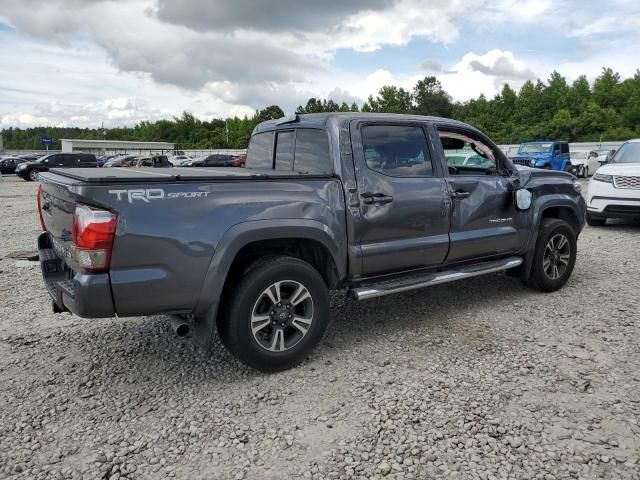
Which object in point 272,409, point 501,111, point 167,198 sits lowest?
point 272,409

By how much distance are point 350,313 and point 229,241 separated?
2006 millimetres

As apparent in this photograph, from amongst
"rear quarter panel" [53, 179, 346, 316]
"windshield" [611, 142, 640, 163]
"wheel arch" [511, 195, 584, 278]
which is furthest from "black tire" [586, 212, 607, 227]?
"rear quarter panel" [53, 179, 346, 316]

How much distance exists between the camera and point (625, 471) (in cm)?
250

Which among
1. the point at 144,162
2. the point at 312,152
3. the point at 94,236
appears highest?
the point at 312,152

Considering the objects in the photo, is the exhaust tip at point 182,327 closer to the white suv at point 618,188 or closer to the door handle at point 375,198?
the door handle at point 375,198

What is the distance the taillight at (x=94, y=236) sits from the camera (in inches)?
110

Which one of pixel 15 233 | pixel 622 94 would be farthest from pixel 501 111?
pixel 15 233

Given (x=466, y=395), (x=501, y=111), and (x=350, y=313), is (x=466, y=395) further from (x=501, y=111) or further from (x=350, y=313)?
(x=501, y=111)

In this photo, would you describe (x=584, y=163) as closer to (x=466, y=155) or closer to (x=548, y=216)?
(x=548, y=216)

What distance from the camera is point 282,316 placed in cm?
351

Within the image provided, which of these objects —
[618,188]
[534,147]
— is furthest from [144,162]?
[618,188]

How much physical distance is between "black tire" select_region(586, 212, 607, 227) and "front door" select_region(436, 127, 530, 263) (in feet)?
19.0

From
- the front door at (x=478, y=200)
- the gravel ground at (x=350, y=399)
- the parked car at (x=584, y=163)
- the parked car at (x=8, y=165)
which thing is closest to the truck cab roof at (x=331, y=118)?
the front door at (x=478, y=200)

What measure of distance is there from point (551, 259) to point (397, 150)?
2.45 meters
